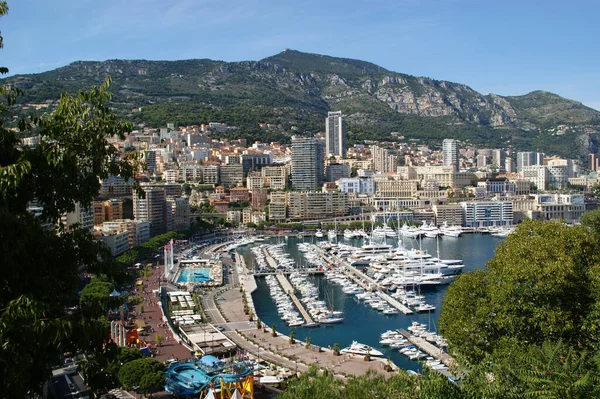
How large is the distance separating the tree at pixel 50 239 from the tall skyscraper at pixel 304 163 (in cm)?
5331

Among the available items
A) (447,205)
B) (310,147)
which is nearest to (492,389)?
(447,205)

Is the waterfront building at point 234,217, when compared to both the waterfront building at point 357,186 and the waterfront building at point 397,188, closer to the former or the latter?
the waterfront building at point 357,186

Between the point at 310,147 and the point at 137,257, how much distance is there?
101ft

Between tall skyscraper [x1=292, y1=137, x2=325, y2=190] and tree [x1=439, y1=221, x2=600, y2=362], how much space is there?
47953 millimetres

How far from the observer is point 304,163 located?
5759cm

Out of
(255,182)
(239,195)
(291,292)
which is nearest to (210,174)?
(255,182)

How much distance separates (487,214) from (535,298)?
140 feet

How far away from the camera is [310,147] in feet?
188

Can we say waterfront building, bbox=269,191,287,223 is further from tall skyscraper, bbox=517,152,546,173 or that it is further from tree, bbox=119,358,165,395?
tall skyscraper, bbox=517,152,546,173

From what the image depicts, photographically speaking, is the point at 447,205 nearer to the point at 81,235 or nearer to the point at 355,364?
the point at 355,364

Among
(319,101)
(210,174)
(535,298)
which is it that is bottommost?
(535,298)

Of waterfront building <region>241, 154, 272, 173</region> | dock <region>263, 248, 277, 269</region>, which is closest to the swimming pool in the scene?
dock <region>263, 248, 277, 269</region>

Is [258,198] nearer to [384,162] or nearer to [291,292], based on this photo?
[384,162]

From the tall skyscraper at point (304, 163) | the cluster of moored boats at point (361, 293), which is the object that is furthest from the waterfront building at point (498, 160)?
the cluster of moored boats at point (361, 293)
